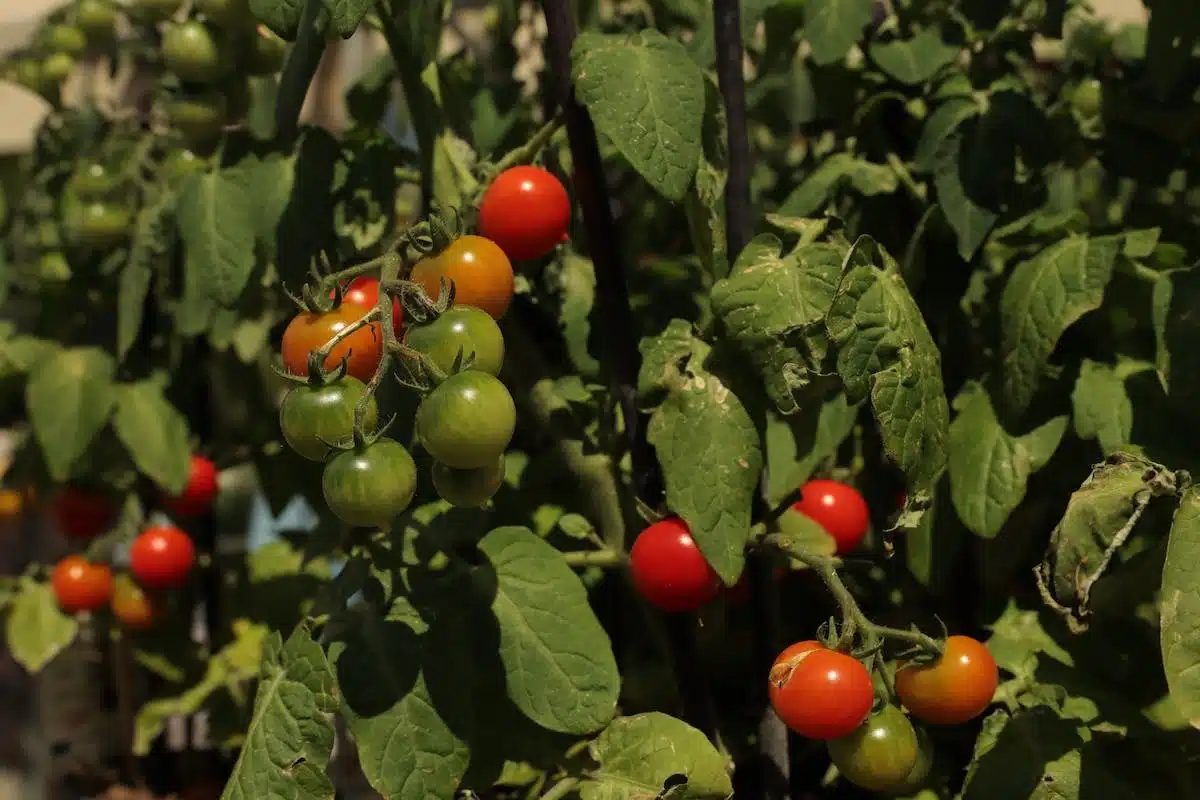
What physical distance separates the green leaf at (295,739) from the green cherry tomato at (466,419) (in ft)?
0.82

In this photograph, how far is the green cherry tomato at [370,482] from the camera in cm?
61

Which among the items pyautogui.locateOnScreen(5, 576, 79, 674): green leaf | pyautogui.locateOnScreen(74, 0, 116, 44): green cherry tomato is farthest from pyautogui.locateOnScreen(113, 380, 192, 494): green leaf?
pyautogui.locateOnScreen(74, 0, 116, 44): green cherry tomato

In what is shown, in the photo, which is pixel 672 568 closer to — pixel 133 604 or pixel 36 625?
pixel 133 604

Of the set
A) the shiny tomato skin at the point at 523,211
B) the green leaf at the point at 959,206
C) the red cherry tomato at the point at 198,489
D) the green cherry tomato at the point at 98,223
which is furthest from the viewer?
the red cherry tomato at the point at 198,489

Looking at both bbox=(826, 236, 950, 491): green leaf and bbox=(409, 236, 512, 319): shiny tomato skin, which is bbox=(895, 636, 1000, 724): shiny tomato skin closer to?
bbox=(826, 236, 950, 491): green leaf

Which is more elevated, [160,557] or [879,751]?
[879,751]

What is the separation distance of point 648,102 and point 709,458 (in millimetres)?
254

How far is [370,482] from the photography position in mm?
611

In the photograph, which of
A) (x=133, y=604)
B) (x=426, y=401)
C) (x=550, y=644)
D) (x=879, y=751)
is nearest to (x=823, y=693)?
(x=879, y=751)

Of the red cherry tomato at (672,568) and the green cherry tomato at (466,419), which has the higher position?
the green cherry tomato at (466,419)

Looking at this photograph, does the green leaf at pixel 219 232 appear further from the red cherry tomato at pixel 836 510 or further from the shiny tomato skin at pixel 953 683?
the shiny tomato skin at pixel 953 683

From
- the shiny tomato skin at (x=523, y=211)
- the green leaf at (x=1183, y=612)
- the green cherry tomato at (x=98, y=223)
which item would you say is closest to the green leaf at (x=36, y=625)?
the green cherry tomato at (x=98, y=223)

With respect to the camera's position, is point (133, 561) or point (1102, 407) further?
point (133, 561)

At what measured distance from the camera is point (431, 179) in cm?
92
